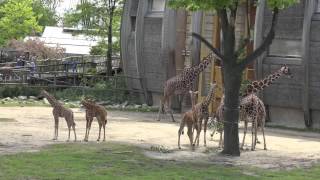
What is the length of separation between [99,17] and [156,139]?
1935cm

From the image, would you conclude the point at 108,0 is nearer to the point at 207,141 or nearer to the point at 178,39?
the point at 178,39

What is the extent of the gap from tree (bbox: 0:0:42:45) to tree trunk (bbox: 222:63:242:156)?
3757 centimetres

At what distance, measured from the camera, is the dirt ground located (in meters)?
12.3

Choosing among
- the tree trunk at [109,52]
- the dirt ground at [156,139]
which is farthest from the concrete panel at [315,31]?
the tree trunk at [109,52]

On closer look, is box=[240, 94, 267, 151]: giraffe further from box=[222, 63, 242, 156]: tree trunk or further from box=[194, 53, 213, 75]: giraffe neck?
box=[194, 53, 213, 75]: giraffe neck

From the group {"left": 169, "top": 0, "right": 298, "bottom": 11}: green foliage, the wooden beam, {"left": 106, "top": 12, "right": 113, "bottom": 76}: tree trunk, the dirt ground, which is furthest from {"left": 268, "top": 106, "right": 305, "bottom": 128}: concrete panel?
{"left": 106, "top": 12, "right": 113, "bottom": 76}: tree trunk

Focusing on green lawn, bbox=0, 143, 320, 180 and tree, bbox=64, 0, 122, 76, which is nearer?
green lawn, bbox=0, 143, 320, 180

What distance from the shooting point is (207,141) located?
50.3ft

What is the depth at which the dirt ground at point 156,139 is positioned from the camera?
1229 cm

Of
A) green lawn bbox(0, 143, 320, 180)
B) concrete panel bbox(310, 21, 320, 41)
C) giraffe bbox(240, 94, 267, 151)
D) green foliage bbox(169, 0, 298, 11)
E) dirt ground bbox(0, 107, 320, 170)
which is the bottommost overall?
dirt ground bbox(0, 107, 320, 170)

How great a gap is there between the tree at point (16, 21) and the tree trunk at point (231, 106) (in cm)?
3757

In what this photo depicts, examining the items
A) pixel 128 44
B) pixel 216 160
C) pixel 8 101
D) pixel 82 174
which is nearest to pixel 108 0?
pixel 128 44

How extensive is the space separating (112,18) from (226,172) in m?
24.0

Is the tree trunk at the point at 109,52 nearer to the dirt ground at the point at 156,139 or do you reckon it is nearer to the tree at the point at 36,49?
the dirt ground at the point at 156,139
